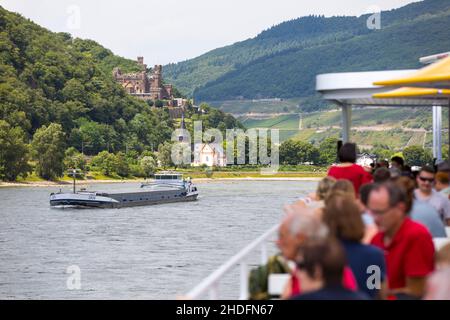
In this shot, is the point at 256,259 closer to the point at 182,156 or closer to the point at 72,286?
the point at 72,286

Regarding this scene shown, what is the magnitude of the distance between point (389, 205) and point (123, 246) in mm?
45410

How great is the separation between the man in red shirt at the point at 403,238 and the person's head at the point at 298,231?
94 cm

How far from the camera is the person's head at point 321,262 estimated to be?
12.9 ft

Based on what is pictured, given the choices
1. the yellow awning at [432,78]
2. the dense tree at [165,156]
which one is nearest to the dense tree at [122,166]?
the dense tree at [165,156]

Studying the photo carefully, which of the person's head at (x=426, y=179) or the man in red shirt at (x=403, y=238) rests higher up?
the person's head at (x=426, y=179)

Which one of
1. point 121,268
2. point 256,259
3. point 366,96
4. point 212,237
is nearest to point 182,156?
point 212,237

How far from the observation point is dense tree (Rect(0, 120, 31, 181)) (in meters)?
122

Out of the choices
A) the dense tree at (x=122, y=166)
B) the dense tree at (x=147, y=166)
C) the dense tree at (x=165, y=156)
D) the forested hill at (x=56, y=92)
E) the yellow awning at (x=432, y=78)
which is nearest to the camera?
the yellow awning at (x=432, y=78)

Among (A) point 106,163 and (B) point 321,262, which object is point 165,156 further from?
(B) point 321,262

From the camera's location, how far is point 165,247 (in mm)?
49219

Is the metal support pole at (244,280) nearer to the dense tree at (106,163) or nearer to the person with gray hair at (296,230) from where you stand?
the person with gray hair at (296,230)

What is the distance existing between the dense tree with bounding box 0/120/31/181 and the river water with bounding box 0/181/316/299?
32357mm
